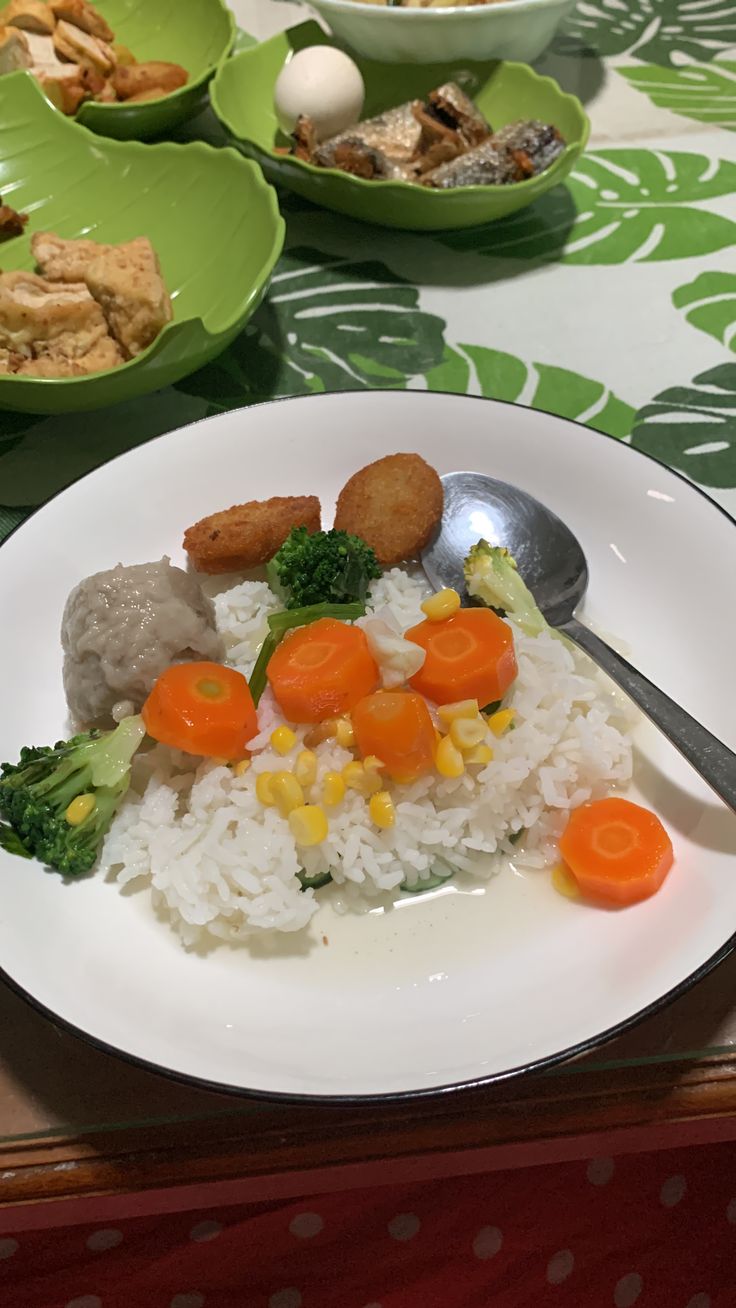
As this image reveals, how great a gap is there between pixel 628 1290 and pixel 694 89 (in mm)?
3760

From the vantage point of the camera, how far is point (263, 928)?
1483 millimetres

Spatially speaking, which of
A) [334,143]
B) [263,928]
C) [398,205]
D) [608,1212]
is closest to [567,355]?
[398,205]

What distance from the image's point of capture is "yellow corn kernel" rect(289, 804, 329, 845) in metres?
1.54

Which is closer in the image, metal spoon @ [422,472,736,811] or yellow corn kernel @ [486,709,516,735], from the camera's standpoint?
yellow corn kernel @ [486,709,516,735]

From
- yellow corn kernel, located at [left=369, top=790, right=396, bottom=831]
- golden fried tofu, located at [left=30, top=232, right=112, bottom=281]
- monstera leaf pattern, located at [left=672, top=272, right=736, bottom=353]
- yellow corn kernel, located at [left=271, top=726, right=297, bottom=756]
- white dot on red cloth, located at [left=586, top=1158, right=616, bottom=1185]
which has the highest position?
monstera leaf pattern, located at [left=672, top=272, right=736, bottom=353]

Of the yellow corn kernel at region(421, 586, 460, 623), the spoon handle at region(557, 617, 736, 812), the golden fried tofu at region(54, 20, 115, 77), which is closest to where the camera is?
the spoon handle at region(557, 617, 736, 812)

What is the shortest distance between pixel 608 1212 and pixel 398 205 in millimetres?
2549

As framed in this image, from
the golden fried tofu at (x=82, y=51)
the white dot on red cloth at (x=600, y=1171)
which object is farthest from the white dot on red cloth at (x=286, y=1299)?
the golden fried tofu at (x=82, y=51)

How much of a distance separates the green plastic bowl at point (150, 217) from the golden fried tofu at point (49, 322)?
7.8 inches

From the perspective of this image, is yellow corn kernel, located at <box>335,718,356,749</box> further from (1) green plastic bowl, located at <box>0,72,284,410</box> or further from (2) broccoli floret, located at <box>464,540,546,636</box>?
(1) green plastic bowl, located at <box>0,72,284,410</box>

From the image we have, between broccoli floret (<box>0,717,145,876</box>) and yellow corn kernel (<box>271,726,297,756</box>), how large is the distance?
227 mm

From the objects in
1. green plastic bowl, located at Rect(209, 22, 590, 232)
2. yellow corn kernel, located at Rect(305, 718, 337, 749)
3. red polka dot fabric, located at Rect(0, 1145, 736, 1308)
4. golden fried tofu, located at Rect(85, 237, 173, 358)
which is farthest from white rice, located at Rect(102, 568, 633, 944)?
green plastic bowl, located at Rect(209, 22, 590, 232)

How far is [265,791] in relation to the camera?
1.59 meters

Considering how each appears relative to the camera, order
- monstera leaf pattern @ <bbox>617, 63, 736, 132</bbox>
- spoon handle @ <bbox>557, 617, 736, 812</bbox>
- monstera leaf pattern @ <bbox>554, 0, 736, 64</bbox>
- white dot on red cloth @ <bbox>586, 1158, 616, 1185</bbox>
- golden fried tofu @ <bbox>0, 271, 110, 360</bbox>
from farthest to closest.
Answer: monstera leaf pattern @ <bbox>554, 0, 736, 64</bbox> < monstera leaf pattern @ <bbox>617, 63, 736, 132</bbox> < golden fried tofu @ <bbox>0, 271, 110, 360</bbox> < white dot on red cloth @ <bbox>586, 1158, 616, 1185</bbox> < spoon handle @ <bbox>557, 617, 736, 812</bbox>
